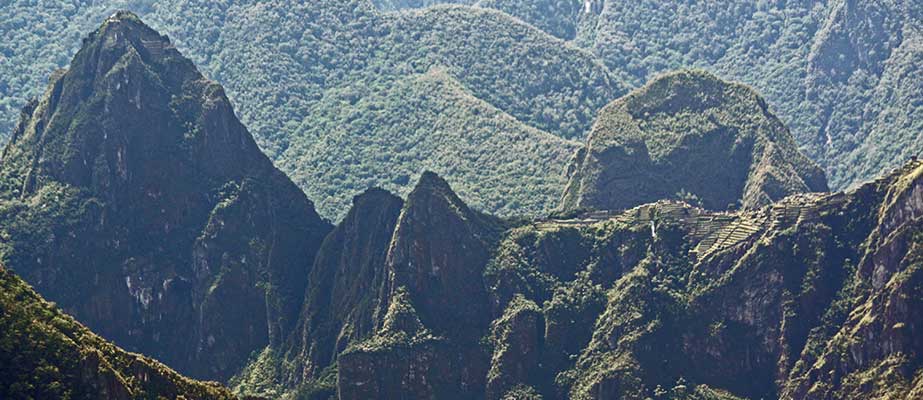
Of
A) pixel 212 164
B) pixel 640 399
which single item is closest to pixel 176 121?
pixel 212 164

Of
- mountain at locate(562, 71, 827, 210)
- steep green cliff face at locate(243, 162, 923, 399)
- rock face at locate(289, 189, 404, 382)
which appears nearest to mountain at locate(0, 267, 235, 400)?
steep green cliff face at locate(243, 162, 923, 399)

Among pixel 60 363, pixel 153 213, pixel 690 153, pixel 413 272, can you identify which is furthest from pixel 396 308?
pixel 690 153

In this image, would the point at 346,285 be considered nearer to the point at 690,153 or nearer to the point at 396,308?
the point at 396,308

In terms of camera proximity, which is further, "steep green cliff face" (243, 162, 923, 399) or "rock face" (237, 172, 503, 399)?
"rock face" (237, 172, 503, 399)

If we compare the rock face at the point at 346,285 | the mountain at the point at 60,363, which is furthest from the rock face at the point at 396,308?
the mountain at the point at 60,363

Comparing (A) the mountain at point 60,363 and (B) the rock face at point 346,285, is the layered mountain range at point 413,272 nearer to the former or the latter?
(B) the rock face at point 346,285

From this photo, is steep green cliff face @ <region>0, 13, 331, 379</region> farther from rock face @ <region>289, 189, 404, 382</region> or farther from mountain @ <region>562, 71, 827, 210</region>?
mountain @ <region>562, 71, 827, 210</region>
